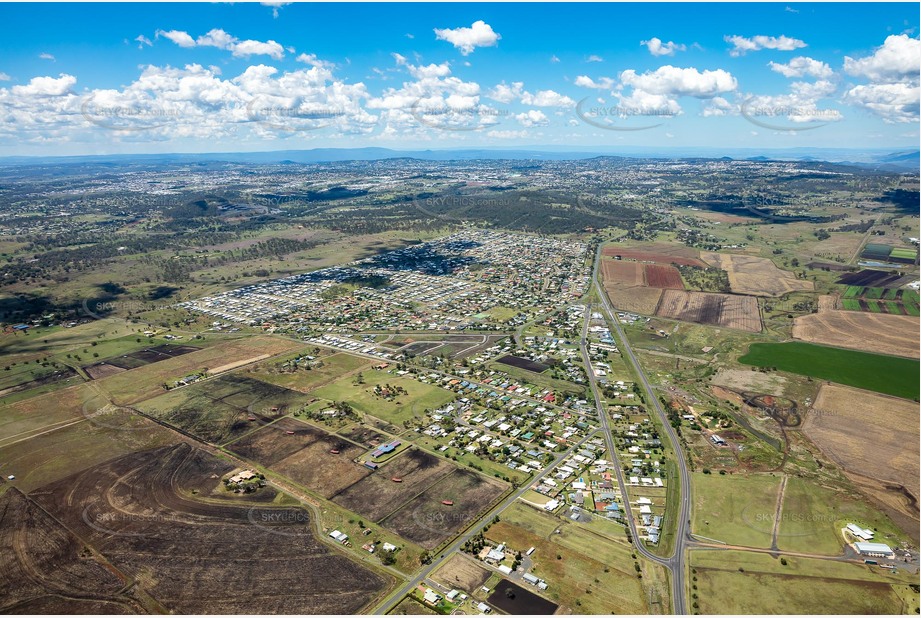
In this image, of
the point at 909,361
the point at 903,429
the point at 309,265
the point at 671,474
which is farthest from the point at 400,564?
the point at 309,265

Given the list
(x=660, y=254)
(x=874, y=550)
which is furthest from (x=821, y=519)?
(x=660, y=254)

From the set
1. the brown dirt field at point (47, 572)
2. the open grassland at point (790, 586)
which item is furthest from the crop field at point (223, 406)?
the open grassland at point (790, 586)

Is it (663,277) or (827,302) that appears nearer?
(827,302)

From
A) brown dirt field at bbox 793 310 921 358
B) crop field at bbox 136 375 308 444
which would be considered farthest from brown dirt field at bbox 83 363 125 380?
brown dirt field at bbox 793 310 921 358

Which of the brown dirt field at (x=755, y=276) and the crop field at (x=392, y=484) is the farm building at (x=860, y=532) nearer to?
the crop field at (x=392, y=484)

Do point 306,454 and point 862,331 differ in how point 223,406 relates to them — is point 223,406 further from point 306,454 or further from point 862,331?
point 862,331

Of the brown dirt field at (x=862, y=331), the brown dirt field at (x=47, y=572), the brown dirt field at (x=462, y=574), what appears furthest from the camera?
the brown dirt field at (x=862, y=331)
